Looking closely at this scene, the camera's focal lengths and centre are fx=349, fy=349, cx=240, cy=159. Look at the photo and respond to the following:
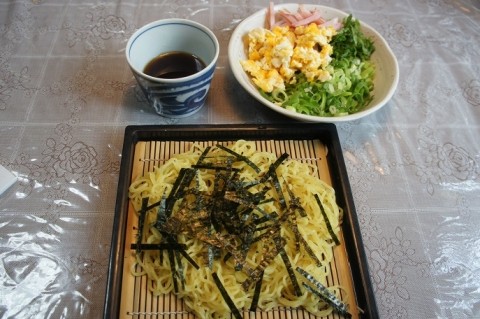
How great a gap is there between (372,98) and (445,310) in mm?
904

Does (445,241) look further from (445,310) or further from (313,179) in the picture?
(313,179)

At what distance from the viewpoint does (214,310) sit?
1.07 m

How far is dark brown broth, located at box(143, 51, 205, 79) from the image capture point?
4.99 feet

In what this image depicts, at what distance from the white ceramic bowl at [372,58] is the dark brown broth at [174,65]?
6.4 inches

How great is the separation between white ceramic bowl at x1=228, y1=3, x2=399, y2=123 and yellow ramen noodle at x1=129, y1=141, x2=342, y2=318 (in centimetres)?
25

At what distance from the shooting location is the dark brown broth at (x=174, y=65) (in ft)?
4.99

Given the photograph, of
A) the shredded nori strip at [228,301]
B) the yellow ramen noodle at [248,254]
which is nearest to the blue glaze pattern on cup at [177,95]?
the yellow ramen noodle at [248,254]

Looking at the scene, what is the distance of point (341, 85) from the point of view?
162cm

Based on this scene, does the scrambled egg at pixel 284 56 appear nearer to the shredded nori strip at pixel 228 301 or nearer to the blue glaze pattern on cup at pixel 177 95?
the blue glaze pattern on cup at pixel 177 95

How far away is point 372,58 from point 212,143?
0.93 meters

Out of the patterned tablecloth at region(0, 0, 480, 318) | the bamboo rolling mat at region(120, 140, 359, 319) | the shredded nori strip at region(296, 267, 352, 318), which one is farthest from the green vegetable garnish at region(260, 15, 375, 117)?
the shredded nori strip at region(296, 267, 352, 318)

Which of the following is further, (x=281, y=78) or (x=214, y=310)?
(x=281, y=78)

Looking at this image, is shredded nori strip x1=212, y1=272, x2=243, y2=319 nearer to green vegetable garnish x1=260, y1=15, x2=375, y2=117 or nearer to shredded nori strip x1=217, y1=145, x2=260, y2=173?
shredded nori strip x1=217, y1=145, x2=260, y2=173

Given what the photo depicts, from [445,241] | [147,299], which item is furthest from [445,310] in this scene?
[147,299]
